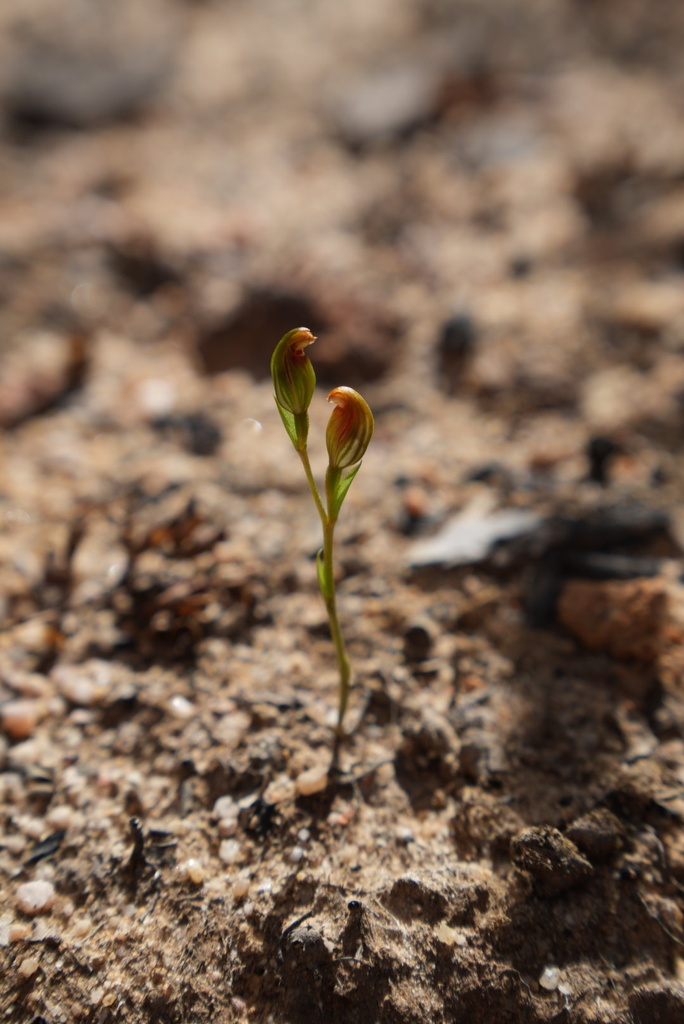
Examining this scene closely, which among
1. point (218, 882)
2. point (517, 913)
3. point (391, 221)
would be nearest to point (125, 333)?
point (391, 221)

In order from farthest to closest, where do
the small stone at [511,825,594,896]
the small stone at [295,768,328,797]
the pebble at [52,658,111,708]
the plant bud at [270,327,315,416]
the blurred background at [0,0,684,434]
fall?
the blurred background at [0,0,684,434]
the pebble at [52,658,111,708]
the small stone at [295,768,328,797]
the small stone at [511,825,594,896]
the plant bud at [270,327,315,416]

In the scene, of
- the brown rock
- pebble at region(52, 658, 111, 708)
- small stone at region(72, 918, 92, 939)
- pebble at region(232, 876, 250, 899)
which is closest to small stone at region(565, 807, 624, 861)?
the brown rock

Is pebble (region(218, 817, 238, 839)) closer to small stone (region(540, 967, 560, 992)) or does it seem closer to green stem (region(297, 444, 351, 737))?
green stem (region(297, 444, 351, 737))

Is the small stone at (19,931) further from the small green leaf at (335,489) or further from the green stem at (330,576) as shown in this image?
the small green leaf at (335,489)

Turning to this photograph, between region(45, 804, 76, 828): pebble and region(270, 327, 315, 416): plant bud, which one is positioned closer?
region(270, 327, 315, 416): plant bud

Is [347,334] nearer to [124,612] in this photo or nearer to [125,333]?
[125,333]

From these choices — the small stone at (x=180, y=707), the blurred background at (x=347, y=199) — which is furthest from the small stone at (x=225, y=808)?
the blurred background at (x=347, y=199)
